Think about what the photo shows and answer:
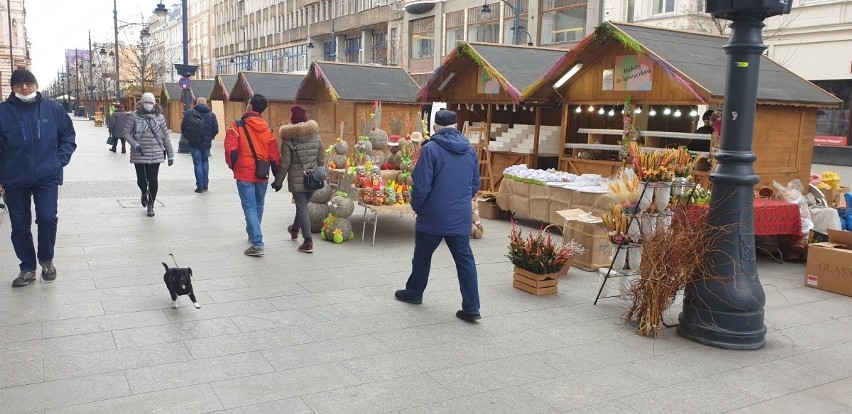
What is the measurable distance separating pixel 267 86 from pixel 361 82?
17.8ft

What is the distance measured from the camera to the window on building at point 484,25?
36.3 metres

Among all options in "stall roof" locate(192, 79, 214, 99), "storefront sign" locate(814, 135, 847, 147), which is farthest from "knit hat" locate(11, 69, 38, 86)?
"stall roof" locate(192, 79, 214, 99)

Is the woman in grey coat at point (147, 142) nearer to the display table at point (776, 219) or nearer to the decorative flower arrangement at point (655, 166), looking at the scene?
the decorative flower arrangement at point (655, 166)

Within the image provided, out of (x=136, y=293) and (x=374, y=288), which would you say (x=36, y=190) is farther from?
(x=374, y=288)

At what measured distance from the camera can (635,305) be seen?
5.71 metres

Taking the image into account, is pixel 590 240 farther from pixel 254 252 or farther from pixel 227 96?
pixel 227 96

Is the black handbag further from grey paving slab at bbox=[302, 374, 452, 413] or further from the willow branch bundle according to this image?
the willow branch bundle

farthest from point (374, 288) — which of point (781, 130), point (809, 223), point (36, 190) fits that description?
point (781, 130)

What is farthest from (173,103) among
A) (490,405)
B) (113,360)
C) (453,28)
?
(490,405)

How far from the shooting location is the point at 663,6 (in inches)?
1132

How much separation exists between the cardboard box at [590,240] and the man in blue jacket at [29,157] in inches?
207

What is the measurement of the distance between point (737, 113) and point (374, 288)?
3.57 meters

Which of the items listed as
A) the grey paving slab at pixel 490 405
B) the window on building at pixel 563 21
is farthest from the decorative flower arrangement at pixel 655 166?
the window on building at pixel 563 21

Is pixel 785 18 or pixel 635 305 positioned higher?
pixel 785 18
